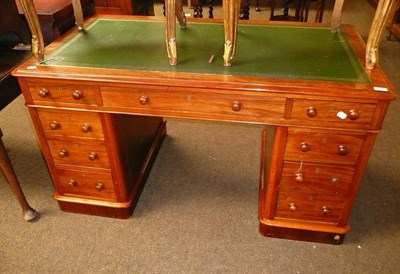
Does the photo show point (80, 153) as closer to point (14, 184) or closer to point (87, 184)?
point (87, 184)

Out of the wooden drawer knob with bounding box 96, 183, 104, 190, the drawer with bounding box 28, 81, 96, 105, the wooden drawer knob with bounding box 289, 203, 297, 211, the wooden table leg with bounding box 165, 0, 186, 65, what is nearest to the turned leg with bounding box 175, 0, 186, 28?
the wooden table leg with bounding box 165, 0, 186, 65

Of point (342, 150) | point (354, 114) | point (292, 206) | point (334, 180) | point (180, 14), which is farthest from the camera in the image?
point (180, 14)

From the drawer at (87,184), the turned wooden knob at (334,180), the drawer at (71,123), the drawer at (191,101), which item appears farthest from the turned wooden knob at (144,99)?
the turned wooden knob at (334,180)

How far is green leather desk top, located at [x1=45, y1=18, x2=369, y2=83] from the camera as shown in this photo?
1361 millimetres

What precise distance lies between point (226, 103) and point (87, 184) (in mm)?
847

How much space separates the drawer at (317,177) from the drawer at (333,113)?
0.22 m

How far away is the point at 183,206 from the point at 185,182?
197 millimetres

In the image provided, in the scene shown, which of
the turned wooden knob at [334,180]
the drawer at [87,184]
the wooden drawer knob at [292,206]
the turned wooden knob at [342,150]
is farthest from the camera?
the drawer at [87,184]

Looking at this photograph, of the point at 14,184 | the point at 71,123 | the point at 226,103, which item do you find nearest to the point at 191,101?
the point at 226,103

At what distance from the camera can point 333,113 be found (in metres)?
1.27

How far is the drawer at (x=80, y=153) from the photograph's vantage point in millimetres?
1581

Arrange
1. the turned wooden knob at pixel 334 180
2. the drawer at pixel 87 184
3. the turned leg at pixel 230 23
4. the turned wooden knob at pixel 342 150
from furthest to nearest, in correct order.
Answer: the drawer at pixel 87 184 → the turned wooden knob at pixel 334 180 → the turned wooden knob at pixel 342 150 → the turned leg at pixel 230 23

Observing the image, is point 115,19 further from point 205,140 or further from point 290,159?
point 290,159

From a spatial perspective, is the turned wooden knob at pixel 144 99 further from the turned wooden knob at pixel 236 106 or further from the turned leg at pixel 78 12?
the turned leg at pixel 78 12
